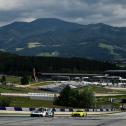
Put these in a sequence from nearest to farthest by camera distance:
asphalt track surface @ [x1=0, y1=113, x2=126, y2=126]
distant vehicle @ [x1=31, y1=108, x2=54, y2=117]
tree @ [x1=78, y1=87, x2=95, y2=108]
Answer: asphalt track surface @ [x1=0, y1=113, x2=126, y2=126] → distant vehicle @ [x1=31, y1=108, x2=54, y2=117] → tree @ [x1=78, y1=87, x2=95, y2=108]

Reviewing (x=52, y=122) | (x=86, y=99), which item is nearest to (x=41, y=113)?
(x=52, y=122)

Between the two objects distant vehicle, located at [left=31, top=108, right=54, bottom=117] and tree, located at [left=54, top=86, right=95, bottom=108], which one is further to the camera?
tree, located at [left=54, top=86, right=95, bottom=108]

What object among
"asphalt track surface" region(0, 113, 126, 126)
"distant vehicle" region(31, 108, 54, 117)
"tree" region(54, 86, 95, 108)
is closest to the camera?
"asphalt track surface" region(0, 113, 126, 126)

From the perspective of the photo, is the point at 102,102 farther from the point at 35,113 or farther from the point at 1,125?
the point at 1,125

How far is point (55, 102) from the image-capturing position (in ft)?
479

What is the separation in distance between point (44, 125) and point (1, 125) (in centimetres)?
415

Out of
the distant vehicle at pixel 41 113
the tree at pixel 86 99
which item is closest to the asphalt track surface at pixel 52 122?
the distant vehicle at pixel 41 113

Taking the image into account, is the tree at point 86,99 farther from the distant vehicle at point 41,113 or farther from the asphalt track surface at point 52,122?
the asphalt track surface at point 52,122

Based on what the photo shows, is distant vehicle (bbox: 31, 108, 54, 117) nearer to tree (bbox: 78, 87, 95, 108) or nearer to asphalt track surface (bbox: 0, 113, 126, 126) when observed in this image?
asphalt track surface (bbox: 0, 113, 126, 126)

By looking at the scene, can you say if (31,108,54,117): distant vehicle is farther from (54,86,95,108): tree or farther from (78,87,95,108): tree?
(78,87,95,108): tree

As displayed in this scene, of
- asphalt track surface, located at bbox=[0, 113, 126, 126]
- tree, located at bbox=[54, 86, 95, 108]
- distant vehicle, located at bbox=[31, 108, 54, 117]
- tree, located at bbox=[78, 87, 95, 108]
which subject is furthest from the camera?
tree, located at bbox=[78, 87, 95, 108]

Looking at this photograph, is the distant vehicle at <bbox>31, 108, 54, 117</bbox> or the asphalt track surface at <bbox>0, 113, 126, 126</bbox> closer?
the asphalt track surface at <bbox>0, 113, 126, 126</bbox>

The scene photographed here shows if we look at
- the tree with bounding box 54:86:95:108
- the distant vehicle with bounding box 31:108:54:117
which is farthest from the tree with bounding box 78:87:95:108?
the distant vehicle with bounding box 31:108:54:117

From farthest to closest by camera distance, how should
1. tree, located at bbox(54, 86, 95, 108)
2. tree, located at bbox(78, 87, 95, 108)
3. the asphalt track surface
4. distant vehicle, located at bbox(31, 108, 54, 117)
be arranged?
tree, located at bbox(78, 87, 95, 108) → tree, located at bbox(54, 86, 95, 108) → distant vehicle, located at bbox(31, 108, 54, 117) → the asphalt track surface
